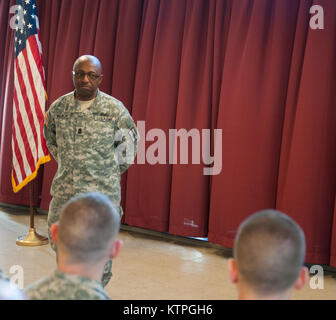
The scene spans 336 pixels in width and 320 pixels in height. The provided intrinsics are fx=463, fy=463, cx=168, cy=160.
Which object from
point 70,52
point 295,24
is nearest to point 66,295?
point 295,24

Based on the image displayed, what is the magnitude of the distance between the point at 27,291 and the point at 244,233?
56cm

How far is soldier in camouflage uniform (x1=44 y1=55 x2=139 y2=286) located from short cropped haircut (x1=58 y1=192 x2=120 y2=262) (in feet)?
4.05

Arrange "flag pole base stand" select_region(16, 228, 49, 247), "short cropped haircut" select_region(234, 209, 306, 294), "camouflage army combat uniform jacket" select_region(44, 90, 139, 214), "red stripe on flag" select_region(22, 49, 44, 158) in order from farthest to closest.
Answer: "red stripe on flag" select_region(22, 49, 44, 158)
"flag pole base stand" select_region(16, 228, 49, 247)
"camouflage army combat uniform jacket" select_region(44, 90, 139, 214)
"short cropped haircut" select_region(234, 209, 306, 294)

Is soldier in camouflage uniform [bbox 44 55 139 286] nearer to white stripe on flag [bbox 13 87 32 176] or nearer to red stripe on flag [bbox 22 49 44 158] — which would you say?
red stripe on flag [bbox 22 49 44 158]

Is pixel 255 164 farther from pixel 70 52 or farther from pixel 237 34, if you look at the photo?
pixel 70 52

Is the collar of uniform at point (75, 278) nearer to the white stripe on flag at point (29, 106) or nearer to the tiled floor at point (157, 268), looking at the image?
the tiled floor at point (157, 268)

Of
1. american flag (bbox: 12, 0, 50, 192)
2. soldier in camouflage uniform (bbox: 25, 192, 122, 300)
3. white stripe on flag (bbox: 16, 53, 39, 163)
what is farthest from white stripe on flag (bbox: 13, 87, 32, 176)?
soldier in camouflage uniform (bbox: 25, 192, 122, 300)

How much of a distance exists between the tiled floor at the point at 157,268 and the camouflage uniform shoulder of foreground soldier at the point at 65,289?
163 centimetres

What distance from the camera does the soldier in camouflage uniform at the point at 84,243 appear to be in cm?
120

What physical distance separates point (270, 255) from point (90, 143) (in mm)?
1601

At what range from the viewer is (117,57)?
4527 mm

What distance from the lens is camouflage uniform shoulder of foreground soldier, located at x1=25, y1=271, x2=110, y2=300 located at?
1.16 metres

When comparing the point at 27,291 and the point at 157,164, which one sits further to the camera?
the point at 157,164

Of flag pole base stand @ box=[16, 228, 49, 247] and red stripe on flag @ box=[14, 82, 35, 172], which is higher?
red stripe on flag @ box=[14, 82, 35, 172]
